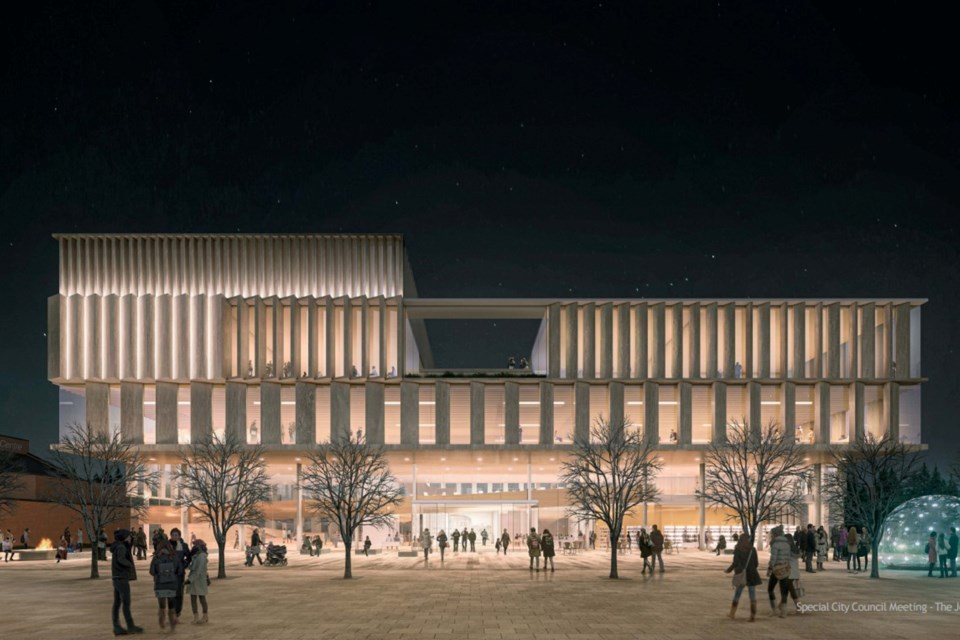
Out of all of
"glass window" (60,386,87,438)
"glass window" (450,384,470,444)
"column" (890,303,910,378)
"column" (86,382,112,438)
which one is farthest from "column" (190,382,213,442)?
"column" (890,303,910,378)

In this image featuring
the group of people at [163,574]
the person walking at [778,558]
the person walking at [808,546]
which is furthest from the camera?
the person walking at [808,546]

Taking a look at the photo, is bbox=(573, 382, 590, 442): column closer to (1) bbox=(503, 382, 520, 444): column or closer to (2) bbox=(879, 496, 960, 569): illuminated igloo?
(1) bbox=(503, 382, 520, 444): column

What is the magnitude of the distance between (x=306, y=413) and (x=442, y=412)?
817 cm

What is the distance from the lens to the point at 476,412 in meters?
58.6

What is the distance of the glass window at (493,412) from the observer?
59.0 m

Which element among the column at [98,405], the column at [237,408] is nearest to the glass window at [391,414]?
A: the column at [237,408]

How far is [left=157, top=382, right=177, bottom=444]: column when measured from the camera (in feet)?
189

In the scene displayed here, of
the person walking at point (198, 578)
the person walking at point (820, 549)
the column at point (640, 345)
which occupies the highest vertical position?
the column at point (640, 345)

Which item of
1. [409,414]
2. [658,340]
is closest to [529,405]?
[409,414]

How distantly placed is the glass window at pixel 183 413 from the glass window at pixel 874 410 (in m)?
41.1

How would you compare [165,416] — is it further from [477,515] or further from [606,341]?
[606,341]

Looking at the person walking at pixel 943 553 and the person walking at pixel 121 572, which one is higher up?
the person walking at pixel 121 572

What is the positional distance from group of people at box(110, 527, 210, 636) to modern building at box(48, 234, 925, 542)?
37.7 m

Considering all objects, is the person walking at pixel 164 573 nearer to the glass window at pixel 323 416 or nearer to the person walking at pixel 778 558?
the person walking at pixel 778 558
